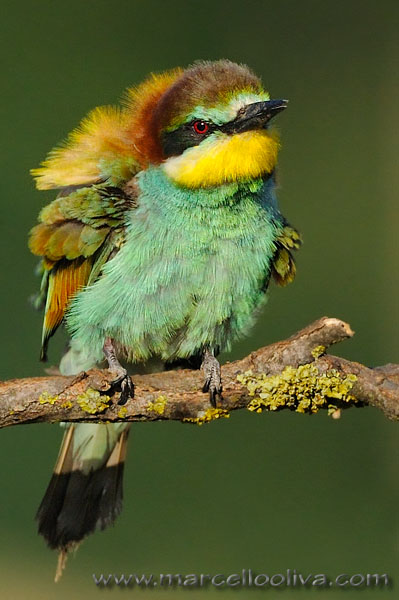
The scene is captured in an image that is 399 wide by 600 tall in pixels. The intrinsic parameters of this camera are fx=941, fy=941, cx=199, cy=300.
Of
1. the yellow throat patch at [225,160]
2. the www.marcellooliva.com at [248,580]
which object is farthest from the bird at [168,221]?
the www.marcellooliva.com at [248,580]

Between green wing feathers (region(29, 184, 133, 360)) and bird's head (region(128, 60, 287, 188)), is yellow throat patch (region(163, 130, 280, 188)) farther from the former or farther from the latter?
green wing feathers (region(29, 184, 133, 360))

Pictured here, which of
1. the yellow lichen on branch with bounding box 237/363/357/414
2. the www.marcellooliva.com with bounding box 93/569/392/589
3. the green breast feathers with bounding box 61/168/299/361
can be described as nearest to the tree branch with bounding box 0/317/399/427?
the yellow lichen on branch with bounding box 237/363/357/414

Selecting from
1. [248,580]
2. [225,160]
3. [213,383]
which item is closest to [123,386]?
[213,383]

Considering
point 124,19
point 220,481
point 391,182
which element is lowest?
point 220,481

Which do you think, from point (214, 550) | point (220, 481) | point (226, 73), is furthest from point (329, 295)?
point (226, 73)

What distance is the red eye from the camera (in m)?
1.50

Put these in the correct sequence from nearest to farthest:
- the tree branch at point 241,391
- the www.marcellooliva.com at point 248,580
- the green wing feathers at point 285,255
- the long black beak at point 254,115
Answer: the tree branch at point 241,391 < the long black beak at point 254,115 < the green wing feathers at point 285,255 < the www.marcellooliva.com at point 248,580

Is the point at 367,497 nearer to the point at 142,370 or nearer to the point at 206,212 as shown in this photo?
the point at 142,370

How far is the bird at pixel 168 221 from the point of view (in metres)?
1.50

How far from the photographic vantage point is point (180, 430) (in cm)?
248

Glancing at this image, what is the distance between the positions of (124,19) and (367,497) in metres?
1.83

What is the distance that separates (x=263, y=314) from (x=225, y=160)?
36cm

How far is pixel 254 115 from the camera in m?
1.48

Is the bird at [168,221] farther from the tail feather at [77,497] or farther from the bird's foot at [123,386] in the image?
the tail feather at [77,497]
